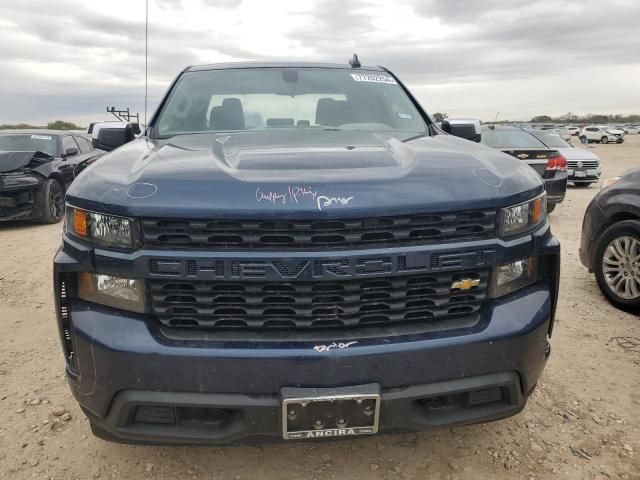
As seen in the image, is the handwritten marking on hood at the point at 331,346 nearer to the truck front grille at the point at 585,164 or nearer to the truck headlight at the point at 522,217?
the truck headlight at the point at 522,217

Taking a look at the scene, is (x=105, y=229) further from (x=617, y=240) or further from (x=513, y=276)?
(x=617, y=240)

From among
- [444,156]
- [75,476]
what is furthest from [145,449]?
[444,156]

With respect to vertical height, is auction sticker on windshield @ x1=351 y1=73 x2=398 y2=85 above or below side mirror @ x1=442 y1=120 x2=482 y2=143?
above

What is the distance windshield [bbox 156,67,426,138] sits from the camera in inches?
132

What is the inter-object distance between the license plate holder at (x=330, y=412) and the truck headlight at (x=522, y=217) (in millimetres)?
821

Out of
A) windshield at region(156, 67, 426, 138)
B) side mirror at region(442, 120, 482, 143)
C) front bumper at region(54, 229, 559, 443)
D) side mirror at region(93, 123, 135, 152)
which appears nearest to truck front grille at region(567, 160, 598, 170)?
side mirror at region(442, 120, 482, 143)

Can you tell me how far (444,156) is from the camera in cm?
244

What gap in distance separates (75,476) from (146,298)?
1.12 m

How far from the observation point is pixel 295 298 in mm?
2033

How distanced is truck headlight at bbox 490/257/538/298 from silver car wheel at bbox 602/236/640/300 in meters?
2.73

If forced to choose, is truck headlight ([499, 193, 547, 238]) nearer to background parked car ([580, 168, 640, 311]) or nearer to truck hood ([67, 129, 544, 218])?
truck hood ([67, 129, 544, 218])

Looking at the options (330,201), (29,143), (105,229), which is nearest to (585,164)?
(29,143)

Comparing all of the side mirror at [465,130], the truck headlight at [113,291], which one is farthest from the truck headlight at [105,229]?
the side mirror at [465,130]

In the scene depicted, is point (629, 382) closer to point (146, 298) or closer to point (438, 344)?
point (438, 344)
